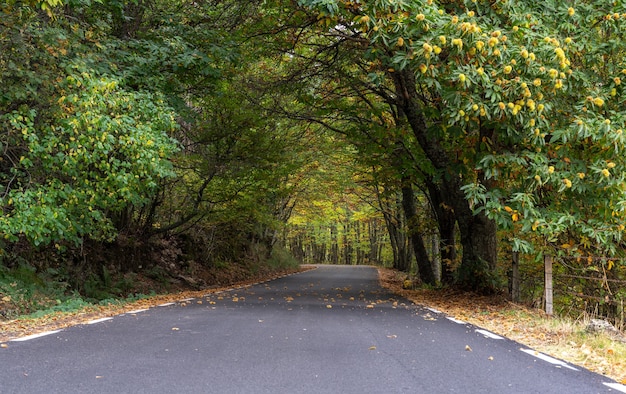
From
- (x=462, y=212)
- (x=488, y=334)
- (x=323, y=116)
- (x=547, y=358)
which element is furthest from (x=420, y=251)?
(x=547, y=358)

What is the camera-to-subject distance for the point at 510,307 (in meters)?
10.1

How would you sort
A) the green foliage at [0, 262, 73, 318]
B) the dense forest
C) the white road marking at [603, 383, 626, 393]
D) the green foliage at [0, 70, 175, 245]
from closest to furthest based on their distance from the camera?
the white road marking at [603, 383, 626, 393]
the dense forest
the green foliage at [0, 70, 175, 245]
the green foliage at [0, 262, 73, 318]

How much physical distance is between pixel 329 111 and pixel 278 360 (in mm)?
9956

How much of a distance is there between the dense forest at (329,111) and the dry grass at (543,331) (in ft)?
3.90

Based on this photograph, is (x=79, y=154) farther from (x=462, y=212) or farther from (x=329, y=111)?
(x=462, y=212)

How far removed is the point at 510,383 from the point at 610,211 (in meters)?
5.41

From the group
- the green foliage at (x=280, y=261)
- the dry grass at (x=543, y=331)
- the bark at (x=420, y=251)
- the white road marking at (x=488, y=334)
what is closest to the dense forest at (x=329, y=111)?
the dry grass at (x=543, y=331)

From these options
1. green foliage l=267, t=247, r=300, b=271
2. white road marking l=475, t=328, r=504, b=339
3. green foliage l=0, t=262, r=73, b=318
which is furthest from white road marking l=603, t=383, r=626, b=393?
green foliage l=267, t=247, r=300, b=271

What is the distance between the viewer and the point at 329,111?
13859 mm

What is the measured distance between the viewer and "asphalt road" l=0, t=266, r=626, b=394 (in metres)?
3.91

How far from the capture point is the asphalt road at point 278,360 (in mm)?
3910

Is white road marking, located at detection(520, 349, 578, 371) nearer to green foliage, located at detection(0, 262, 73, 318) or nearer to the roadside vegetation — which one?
the roadside vegetation

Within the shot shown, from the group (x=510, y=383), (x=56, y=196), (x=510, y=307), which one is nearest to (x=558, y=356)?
→ (x=510, y=383)

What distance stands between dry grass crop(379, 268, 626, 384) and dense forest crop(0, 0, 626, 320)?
3.90 feet
